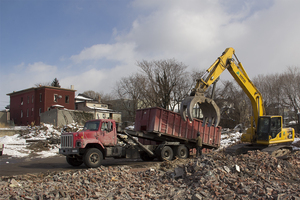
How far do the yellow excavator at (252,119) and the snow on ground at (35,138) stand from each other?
23.3 ft

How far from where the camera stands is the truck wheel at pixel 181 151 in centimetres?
1530

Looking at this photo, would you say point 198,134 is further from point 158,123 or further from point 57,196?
point 57,196

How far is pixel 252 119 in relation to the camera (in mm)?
14438

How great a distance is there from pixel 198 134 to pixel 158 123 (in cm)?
244

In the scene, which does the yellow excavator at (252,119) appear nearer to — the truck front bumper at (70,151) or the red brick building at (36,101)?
the truck front bumper at (70,151)

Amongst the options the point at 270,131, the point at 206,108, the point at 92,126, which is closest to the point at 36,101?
the point at 92,126

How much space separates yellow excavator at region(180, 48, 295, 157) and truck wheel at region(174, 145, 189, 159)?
2437 mm

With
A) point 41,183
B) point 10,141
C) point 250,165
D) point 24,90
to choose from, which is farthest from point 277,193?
point 24,90

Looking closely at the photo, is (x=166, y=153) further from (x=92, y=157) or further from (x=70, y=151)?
(x=70, y=151)

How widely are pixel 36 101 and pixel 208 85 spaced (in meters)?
43.6

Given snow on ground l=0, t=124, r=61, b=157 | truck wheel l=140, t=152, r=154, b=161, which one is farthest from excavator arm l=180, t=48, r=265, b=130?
snow on ground l=0, t=124, r=61, b=157

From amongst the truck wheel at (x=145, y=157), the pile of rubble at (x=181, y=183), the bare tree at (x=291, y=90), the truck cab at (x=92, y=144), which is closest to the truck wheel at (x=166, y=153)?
the truck wheel at (x=145, y=157)

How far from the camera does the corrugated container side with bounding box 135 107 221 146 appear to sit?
14796 mm

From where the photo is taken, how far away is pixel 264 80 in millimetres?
43312
